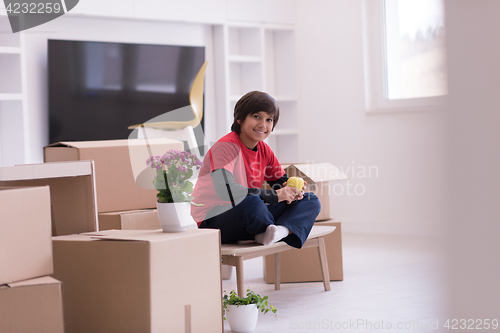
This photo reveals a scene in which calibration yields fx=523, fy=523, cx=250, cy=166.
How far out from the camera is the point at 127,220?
2037 mm

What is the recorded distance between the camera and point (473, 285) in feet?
0.83

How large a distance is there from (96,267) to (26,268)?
0.69 ft

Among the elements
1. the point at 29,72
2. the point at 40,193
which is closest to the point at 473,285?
the point at 40,193

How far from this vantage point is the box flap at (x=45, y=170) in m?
1.38

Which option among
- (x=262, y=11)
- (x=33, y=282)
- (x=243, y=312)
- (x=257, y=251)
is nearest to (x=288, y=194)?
(x=257, y=251)

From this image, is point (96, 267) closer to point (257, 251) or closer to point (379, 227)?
point (257, 251)

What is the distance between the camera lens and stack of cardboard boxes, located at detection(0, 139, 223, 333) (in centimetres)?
128

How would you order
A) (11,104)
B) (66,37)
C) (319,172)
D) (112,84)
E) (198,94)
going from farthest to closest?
(198,94)
(112,84)
(66,37)
(11,104)
(319,172)

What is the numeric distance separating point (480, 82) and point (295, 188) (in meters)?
1.80

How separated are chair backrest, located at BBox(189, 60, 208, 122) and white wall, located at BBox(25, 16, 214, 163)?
0.93 ft

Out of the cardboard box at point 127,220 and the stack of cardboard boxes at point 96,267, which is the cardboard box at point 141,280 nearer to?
the stack of cardboard boxes at point 96,267

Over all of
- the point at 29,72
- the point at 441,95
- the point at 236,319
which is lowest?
the point at 236,319

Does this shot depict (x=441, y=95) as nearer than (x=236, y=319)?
Yes

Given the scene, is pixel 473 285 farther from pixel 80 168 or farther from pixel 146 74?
pixel 146 74
